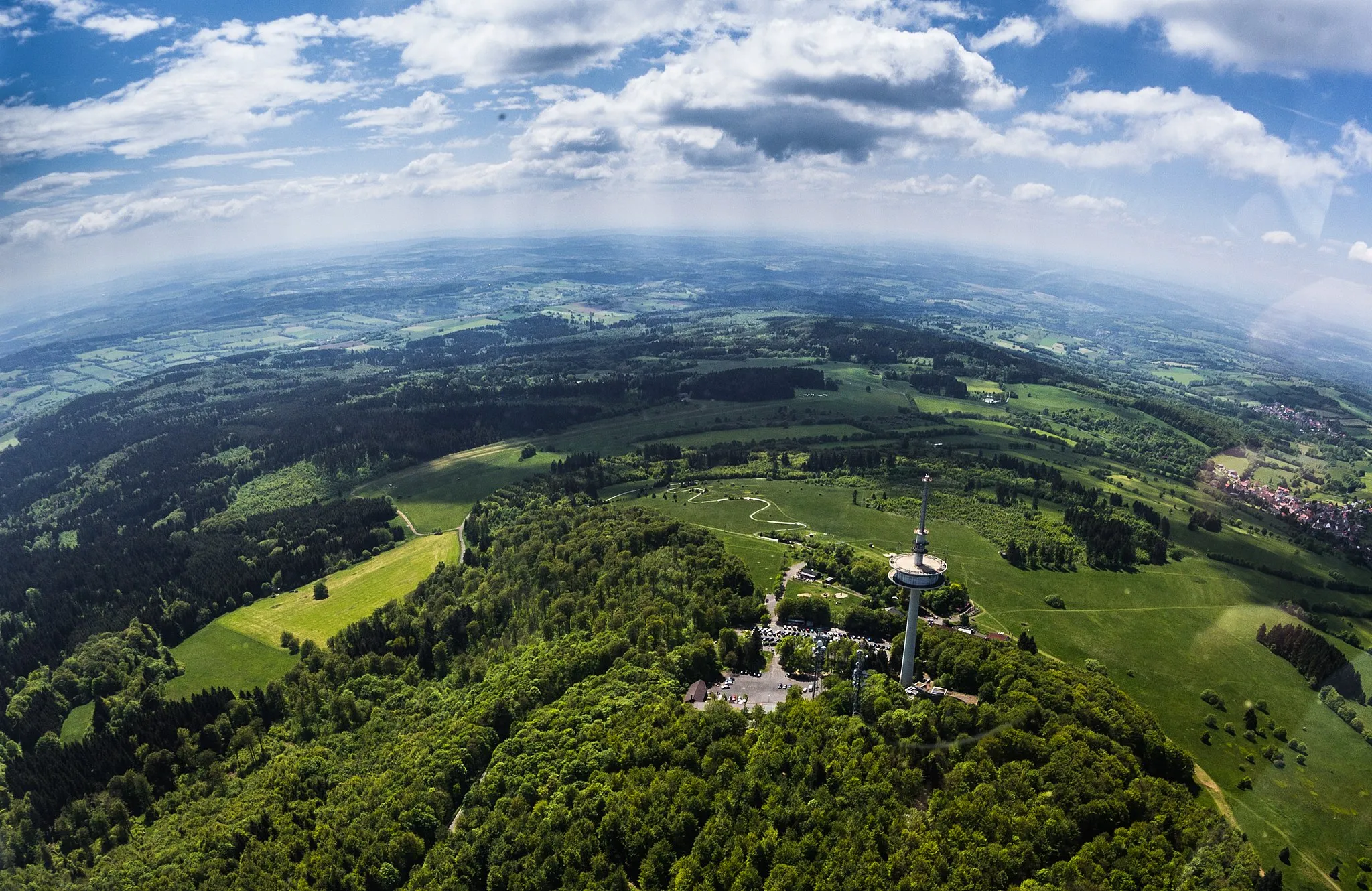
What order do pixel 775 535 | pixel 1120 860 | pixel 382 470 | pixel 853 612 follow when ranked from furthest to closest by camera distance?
pixel 382 470 < pixel 775 535 < pixel 853 612 < pixel 1120 860

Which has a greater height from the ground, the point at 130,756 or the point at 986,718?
the point at 986,718

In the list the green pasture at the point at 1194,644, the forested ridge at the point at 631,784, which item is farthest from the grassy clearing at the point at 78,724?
the green pasture at the point at 1194,644

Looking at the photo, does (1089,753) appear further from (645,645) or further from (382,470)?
(382,470)

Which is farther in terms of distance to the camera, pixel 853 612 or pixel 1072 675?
pixel 853 612

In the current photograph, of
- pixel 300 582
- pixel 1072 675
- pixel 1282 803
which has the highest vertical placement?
pixel 1072 675

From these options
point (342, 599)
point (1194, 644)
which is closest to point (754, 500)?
point (1194, 644)

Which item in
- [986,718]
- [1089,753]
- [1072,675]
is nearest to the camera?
[1089,753]

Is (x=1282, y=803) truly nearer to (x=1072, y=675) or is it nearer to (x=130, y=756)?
(x=1072, y=675)

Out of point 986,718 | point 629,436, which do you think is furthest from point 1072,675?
point 629,436
